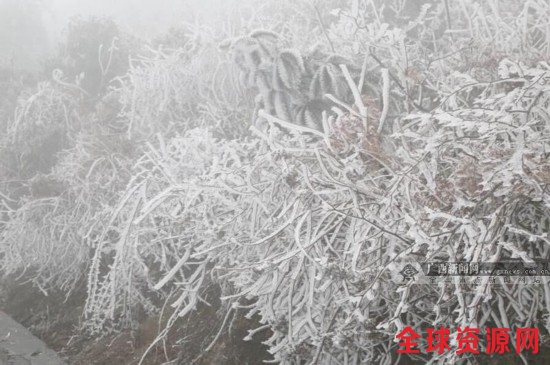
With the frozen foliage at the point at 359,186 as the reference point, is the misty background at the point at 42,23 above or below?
above

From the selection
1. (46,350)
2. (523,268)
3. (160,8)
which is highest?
(160,8)

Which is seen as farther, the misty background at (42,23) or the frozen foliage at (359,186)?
the misty background at (42,23)

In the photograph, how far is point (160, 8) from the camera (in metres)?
15.1

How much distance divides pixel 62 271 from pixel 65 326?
2.60 ft

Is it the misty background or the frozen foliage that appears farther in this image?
the misty background

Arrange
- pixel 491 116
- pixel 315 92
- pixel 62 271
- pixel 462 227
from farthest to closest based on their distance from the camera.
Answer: pixel 62 271, pixel 315 92, pixel 491 116, pixel 462 227

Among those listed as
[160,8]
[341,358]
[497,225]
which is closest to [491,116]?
[497,225]

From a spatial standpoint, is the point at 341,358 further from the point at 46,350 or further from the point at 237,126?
the point at 46,350

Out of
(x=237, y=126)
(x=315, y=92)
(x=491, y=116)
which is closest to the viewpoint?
(x=491, y=116)

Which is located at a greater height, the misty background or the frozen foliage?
the misty background

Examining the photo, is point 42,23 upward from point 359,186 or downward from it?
upward

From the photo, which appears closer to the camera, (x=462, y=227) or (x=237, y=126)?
(x=462, y=227)

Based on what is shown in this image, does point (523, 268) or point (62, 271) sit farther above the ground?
point (523, 268)

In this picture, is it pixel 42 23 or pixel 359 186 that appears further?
pixel 42 23
